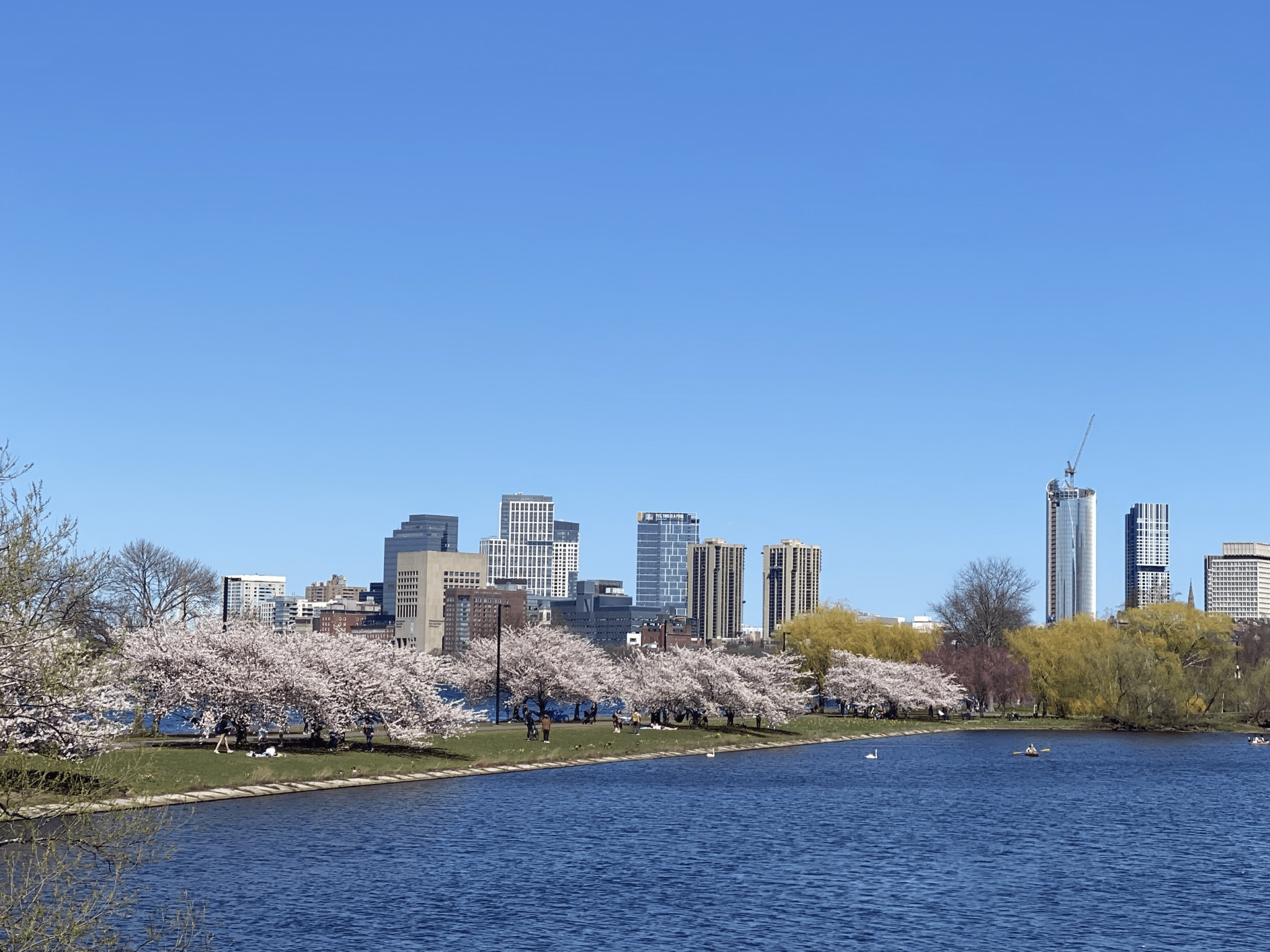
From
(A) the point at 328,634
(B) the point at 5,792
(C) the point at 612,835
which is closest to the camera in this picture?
(B) the point at 5,792

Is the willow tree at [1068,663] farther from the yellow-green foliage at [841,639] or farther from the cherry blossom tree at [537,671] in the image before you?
the cherry blossom tree at [537,671]

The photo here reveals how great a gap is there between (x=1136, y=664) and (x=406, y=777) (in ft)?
265

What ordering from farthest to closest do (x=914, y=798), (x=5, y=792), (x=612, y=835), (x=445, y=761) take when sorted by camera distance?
(x=445, y=761) < (x=914, y=798) < (x=612, y=835) < (x=5, y=792)

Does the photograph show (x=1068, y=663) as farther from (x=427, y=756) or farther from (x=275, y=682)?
(x=275, y=682)

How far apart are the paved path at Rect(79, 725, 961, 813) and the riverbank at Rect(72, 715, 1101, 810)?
67mm

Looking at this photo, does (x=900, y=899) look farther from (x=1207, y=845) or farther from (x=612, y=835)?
(x=1207, y=845)

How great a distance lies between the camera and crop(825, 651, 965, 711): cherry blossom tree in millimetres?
136250

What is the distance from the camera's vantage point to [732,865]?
48625 millimetres

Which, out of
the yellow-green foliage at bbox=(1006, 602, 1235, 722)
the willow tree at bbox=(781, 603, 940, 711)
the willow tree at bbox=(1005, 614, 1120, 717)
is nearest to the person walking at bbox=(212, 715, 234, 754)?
the willow tree at bbox=(781, 603, 940, 711)

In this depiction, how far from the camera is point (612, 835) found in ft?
177

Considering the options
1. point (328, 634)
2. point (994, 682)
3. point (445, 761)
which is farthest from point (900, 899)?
point (994, 682)

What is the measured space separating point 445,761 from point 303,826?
25.7m

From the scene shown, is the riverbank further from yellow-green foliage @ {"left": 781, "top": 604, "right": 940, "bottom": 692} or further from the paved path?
yellow-green foliage @ {"left": 781, "top": 604, "right": 940, "bottom": 692}

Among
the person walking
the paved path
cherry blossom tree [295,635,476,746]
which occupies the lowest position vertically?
the paved path
